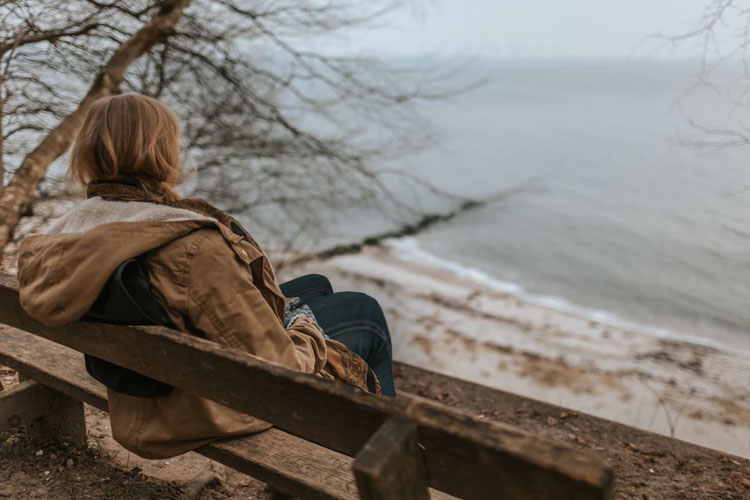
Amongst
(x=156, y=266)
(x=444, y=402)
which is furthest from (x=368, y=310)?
(x=444, y=402)

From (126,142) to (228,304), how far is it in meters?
0.51

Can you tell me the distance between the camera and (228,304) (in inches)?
59.1

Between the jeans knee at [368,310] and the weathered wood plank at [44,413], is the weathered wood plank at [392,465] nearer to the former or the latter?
the jeans knee at [368,310]

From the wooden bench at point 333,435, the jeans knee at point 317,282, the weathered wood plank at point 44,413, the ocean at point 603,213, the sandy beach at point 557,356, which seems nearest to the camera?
the wooden bench at point 333,435

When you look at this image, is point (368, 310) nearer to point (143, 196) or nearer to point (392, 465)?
point (143, 196)

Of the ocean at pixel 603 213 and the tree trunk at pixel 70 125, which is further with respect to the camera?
the ocean at pixel 603 213

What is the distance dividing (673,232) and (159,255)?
19006 mm

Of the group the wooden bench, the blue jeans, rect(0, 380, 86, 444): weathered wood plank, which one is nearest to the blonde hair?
the wooden bench

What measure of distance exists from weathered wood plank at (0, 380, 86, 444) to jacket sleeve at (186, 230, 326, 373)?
1.15 m

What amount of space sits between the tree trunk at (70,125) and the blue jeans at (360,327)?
2.60 m

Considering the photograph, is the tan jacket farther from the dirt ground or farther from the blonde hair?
the dirt ground

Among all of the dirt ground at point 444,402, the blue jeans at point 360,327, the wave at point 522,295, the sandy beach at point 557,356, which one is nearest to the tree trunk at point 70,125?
the sandy beach at point 557,356

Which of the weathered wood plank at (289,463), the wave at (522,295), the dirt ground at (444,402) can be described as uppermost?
the weathered wood plank at (289,463)

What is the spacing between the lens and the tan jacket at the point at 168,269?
4.72 ft
